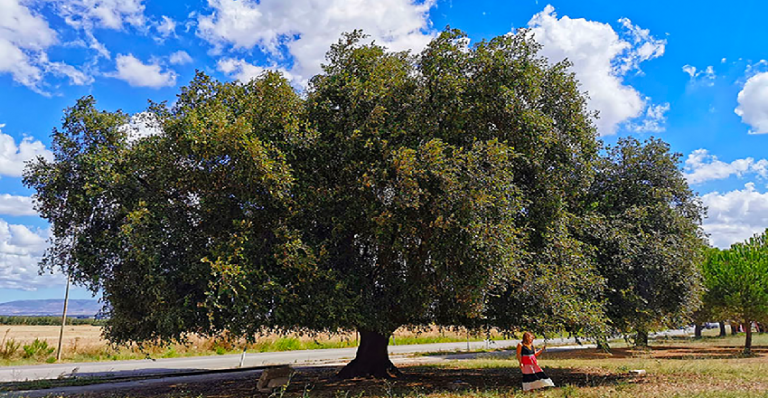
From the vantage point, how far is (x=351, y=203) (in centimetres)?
1345

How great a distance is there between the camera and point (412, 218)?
1273 cm

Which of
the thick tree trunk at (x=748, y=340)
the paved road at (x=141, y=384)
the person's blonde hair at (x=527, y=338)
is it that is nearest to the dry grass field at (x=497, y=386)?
the paved road at (x=141, y=384)

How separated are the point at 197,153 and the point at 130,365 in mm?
18246

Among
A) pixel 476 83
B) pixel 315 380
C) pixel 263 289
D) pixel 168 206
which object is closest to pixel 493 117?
pixel 476 83

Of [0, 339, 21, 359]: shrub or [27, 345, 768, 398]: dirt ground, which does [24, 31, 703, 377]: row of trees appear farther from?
[0, 339, 21, 359]: shrub

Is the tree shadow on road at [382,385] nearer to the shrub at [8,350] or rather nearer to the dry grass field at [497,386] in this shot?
the dry grass field at [497,386]

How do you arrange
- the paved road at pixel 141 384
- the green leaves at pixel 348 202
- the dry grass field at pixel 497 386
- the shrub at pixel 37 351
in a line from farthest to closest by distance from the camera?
the shrub at pixel 37 351 → the paved road at pixel 141 384 → the dry grass field at pixel 497 386 → the green leaves at pixel 348 202

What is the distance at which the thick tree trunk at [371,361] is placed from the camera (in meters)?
17.3

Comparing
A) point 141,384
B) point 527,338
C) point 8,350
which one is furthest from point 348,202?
point 8,350

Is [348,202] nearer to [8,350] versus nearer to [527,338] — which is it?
[527,338]

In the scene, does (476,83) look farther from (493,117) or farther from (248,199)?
(248,199)

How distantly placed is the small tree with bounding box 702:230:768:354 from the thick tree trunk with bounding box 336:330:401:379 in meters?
25.2

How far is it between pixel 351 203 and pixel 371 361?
6698 millimetres

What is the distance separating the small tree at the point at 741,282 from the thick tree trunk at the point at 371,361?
25.2 meters
